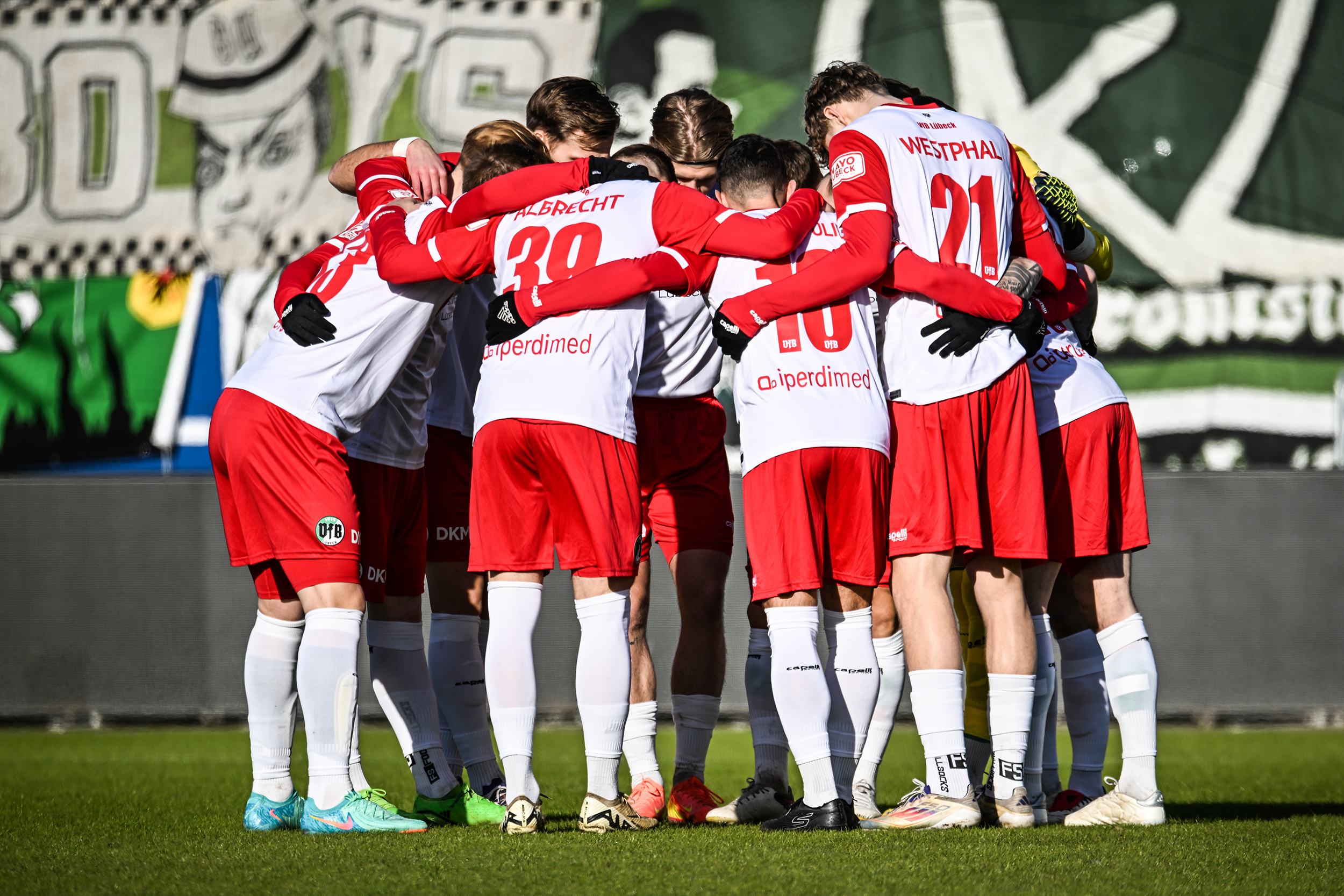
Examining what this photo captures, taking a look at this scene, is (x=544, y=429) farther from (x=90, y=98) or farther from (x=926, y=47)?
(x=90, y=98)

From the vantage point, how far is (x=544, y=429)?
3.45 metres

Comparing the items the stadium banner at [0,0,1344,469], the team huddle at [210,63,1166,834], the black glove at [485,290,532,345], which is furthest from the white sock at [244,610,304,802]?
the stadium banner at [0,0,1344,469]

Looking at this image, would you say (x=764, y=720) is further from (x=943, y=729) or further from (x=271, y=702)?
(x=271, y=702)

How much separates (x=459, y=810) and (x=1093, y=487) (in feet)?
7.22

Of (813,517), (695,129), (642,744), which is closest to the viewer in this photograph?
(813,517)

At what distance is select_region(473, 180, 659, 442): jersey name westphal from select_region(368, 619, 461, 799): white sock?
85 cm

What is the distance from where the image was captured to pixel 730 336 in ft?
11.9

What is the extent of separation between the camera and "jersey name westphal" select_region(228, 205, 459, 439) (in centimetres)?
366

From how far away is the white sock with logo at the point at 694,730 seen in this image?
13.3 feet

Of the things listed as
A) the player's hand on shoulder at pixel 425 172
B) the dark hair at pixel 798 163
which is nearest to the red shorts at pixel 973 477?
the dark hair at pixel 798 163

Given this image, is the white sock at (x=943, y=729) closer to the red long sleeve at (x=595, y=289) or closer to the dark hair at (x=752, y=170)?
the red long sleeve at (x=595, y=289)

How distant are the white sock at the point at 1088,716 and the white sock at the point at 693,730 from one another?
1128 mm

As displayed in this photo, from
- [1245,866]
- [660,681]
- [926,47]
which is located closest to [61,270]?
[660,681]

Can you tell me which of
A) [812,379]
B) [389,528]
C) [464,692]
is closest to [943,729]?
[812,379]
